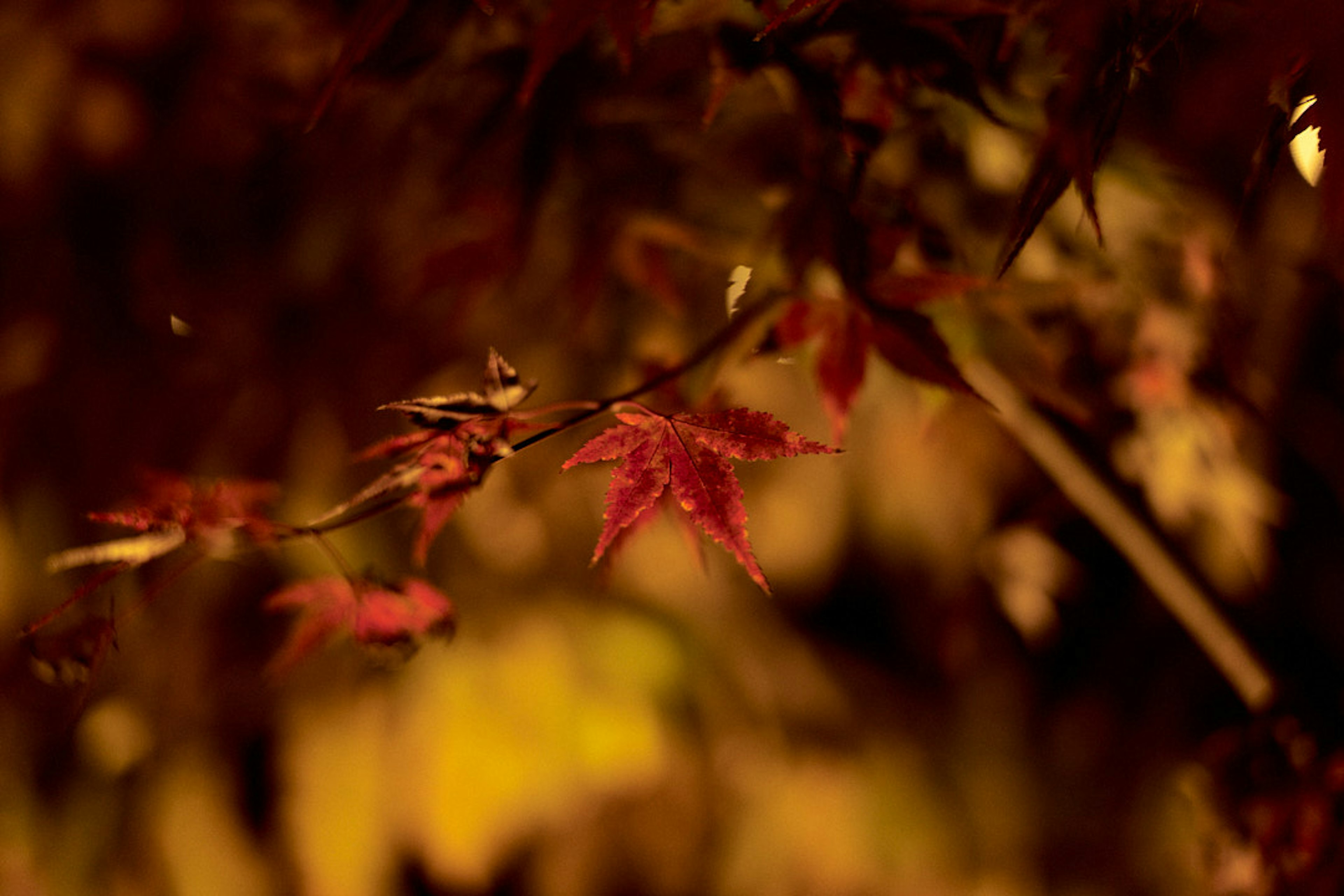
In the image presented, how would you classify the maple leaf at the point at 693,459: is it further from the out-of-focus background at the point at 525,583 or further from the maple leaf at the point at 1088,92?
the out-of-focus background at the point at 525,583

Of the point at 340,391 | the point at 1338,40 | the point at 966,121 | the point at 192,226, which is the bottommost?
the point at 340,391

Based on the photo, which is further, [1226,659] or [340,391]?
[340,391]

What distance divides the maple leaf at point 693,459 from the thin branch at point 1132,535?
57 cm

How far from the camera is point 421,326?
1.50 metres

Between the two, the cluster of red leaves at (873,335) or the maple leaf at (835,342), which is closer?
the cluster of red leaves at (873,335)

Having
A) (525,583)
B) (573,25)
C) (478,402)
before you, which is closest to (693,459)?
(478,402)

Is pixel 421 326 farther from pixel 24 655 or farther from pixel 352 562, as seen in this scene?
pixel 24 655

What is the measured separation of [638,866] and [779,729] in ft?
1.33

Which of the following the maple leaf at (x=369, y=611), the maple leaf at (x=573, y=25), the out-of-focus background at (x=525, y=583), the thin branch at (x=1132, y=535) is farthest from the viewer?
the out-of-focus background at (x=525, y=583)

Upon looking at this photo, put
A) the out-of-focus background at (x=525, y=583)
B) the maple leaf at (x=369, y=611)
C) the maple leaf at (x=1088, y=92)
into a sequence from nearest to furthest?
the maple leaf at (x=1088, y=92) < the maple leaf at (x=369, y=611) < the out-of-focus background at (x=525, y=583)

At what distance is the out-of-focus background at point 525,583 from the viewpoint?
150cm

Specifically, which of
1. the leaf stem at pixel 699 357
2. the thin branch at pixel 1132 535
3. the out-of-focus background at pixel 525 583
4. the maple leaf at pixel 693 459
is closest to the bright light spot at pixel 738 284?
the leaf stem at pixel 699 357

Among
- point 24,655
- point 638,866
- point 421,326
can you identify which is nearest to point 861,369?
point 421,326

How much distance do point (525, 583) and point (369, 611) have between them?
3.20 ft
